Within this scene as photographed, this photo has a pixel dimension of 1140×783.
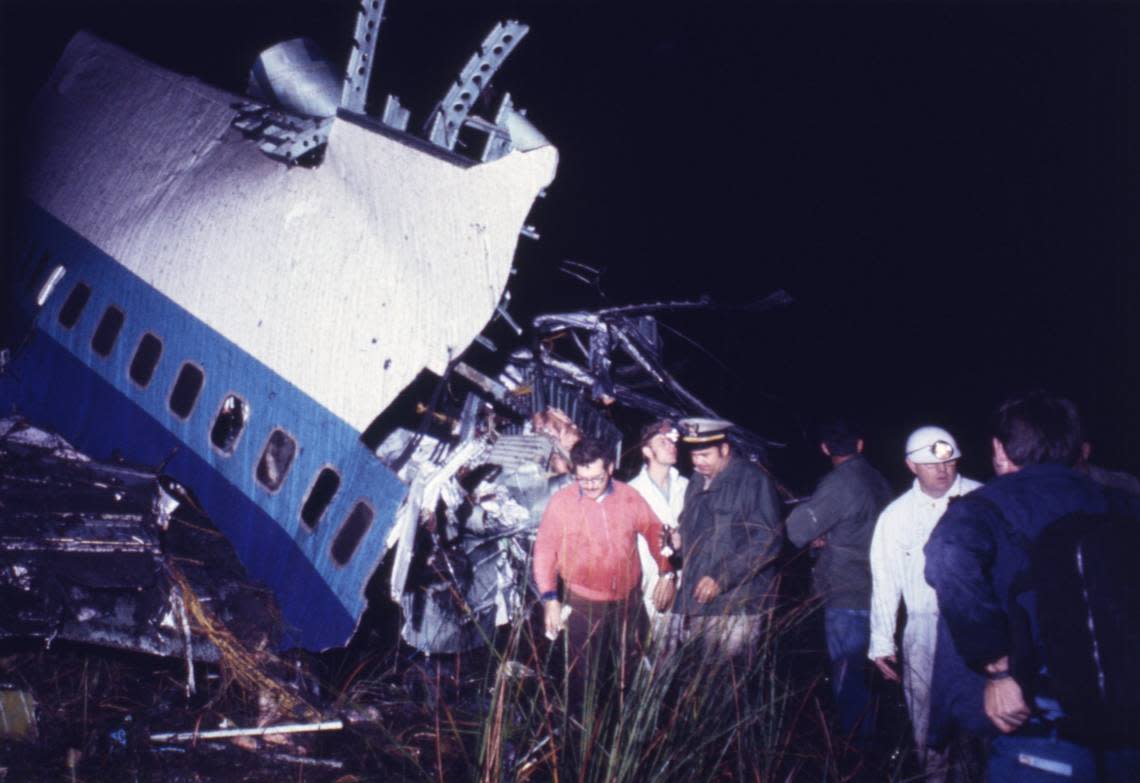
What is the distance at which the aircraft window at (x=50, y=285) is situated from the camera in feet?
26.0

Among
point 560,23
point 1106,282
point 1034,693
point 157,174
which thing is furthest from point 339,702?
point 1106,282

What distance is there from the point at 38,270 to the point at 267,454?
4.40m

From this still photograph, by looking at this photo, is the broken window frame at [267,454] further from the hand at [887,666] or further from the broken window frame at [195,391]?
the hand at [887,666]

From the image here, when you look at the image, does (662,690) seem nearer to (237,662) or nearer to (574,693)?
(574,693)

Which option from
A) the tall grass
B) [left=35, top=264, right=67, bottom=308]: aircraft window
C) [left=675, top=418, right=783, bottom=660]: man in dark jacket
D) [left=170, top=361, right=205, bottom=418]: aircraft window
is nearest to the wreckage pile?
the tall grass

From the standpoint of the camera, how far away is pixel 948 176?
1309cm

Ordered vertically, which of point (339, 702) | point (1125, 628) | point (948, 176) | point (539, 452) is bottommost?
point (339, 702)

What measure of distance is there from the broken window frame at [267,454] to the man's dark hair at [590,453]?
2.32 m

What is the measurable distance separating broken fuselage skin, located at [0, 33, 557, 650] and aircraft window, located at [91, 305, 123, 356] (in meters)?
0.02

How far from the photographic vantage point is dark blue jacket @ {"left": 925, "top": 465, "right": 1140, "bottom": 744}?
2.78m

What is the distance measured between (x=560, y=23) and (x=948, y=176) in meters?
7.56

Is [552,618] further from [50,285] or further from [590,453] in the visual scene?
[50,285]

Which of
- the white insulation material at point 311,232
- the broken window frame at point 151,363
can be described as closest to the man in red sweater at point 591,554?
the white insulation material at point 311,232

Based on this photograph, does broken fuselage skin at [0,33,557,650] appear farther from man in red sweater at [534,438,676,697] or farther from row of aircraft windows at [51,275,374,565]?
man in red sweater at [534,438,676,697]
